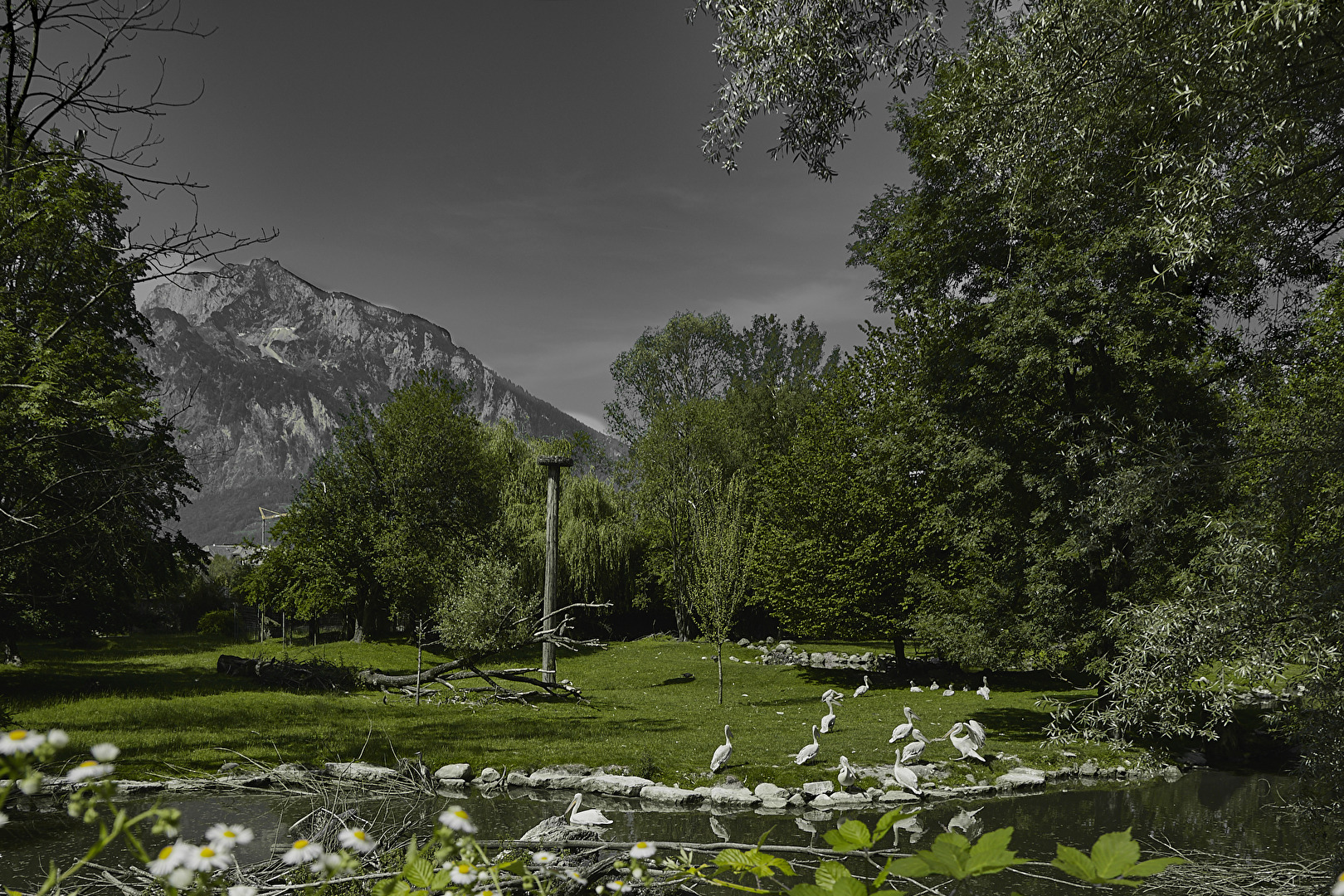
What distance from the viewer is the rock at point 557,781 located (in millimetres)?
9336

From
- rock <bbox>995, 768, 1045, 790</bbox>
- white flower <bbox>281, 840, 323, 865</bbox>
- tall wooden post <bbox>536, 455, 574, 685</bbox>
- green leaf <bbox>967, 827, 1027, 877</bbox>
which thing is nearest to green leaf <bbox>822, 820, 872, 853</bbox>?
green leaf <bbox>967, 827, 1027, 877</bbox>

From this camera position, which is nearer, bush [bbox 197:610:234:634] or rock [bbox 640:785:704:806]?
rock [bbox 640:785:704:806]

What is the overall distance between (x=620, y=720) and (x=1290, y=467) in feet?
36.9

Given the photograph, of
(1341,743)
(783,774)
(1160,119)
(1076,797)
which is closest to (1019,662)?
(1076,797)

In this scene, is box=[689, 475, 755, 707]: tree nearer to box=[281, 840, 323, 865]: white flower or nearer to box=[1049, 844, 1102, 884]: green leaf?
box=[281, 840, 323, 865]: white flower

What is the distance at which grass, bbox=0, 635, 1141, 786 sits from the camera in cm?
980

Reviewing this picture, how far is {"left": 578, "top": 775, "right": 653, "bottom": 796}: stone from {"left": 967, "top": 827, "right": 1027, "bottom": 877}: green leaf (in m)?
8.44

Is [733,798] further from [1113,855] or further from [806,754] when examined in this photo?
[1113,855]

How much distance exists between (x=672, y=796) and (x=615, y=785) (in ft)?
2.56

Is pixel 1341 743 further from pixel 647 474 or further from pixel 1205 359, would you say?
pixel 647 474

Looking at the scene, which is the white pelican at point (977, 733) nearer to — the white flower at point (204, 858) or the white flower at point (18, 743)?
the white flower at point (204, 858)

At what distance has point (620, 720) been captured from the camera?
45.2 ft

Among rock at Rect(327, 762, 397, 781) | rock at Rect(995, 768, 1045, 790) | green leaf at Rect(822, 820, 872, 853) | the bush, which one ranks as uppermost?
green leaf at Rect(822, 820, 872, 853)

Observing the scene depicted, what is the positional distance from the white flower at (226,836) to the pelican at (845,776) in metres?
8.89
